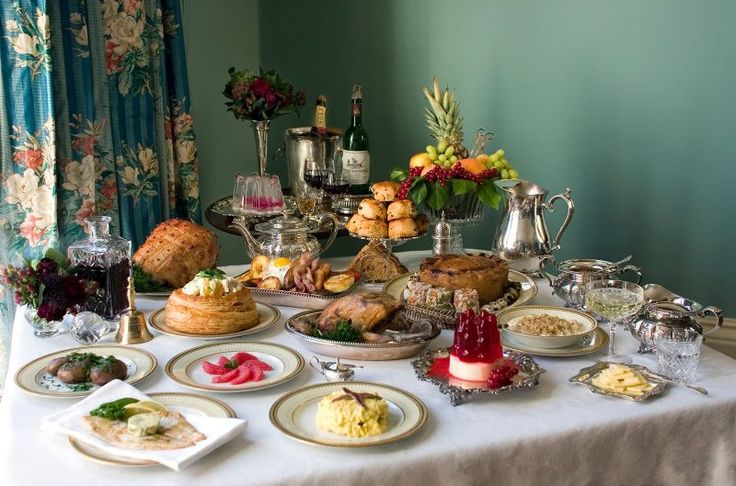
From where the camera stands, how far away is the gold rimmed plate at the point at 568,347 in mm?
1625

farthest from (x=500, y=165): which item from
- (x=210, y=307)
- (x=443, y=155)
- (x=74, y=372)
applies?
(x=74, y=372)

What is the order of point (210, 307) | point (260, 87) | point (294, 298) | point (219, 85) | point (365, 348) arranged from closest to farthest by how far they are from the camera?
point (365, 348) < point (210, 307) < point (294, 298) < point (260, 87) < point (219, 85)

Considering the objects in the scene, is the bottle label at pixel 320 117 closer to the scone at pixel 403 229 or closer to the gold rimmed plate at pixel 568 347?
the scone at pixel 403 229

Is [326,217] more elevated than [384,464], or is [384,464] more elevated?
[326,217]

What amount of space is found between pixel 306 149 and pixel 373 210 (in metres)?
0.87

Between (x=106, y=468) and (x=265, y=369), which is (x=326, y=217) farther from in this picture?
(x=106, y=468)

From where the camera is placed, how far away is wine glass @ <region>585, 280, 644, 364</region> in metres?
1.63

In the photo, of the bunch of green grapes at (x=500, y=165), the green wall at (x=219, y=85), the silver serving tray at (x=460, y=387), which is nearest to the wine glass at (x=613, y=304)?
the silver serving tray at (x=460, y=387)

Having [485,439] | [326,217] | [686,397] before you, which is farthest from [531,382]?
[326,217]

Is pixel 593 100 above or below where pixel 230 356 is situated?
above

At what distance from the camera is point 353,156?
2805 mm

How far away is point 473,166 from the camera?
89.7 inches

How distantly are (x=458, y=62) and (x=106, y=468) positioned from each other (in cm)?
239

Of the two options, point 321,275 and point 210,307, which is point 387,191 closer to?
point 321,275
